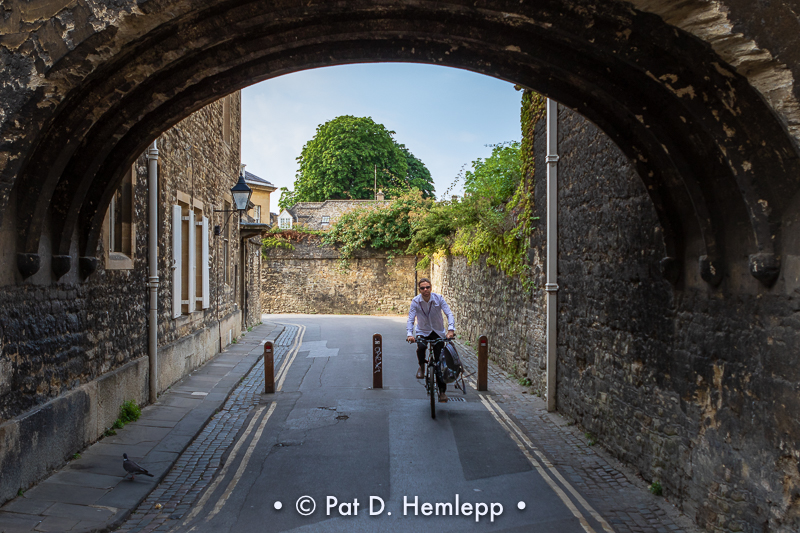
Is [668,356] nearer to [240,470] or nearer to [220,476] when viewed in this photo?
[240,470]

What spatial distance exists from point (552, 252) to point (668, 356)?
3223 mm

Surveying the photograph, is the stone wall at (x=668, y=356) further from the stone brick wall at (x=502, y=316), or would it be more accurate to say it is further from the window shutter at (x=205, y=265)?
the window shutter at (x=205, y=265)

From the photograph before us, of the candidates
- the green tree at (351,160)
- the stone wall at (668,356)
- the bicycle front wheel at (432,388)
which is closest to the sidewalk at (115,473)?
the bicycle front wheel at (432,388)

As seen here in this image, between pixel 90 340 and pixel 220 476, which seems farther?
pixel 90 340

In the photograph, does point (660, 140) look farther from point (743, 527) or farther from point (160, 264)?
point (160, 264)

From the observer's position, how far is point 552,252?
8305 millimetres

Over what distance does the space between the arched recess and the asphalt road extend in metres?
2.50

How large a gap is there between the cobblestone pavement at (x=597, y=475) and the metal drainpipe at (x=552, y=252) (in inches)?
22.6

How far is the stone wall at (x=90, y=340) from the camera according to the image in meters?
5.00

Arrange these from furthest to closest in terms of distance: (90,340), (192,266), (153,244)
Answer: (192,266)
(153,244)
(90,340)

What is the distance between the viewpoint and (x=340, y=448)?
652 cm

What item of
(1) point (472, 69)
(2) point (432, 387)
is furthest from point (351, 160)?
(1) point (472, 69)

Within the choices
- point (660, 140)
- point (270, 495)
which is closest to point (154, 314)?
point (270, 495)

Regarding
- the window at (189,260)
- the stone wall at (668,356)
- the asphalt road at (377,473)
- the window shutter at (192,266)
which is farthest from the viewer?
the window shutter at (192,266)
